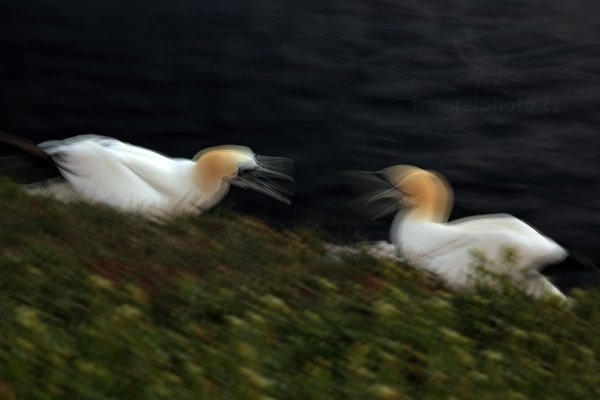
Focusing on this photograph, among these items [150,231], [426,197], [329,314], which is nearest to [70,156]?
[150,231]

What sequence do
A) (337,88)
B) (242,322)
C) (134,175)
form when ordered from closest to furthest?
(242,322)
(134,175)
(337,88)

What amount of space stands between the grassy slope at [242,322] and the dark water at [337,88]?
2.54 m

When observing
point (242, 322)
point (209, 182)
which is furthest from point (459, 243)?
point (242, 322)

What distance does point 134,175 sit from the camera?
7.47 metres

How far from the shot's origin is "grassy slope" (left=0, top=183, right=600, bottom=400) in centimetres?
473

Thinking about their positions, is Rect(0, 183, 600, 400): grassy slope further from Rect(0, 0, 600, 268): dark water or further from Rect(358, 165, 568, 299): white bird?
Rect(0, 0, 600, 268): dark water

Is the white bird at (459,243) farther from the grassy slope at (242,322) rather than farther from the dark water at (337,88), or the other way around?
the dark water at (337,88)

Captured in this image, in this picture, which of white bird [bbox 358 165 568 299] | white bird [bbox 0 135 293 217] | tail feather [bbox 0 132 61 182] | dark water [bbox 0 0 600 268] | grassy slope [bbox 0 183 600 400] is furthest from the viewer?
dark water [bbox 0 0 600 268]

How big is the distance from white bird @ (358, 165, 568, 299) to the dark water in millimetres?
1240

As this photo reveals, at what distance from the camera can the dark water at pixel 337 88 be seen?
30.8ft

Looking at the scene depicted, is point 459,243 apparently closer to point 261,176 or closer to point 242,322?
point 261,176

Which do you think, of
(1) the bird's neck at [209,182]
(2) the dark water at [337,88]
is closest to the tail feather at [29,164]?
(1) the bird's neck at [209,182]

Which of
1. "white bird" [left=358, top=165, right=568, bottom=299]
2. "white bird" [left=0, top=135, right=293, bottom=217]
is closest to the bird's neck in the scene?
"white bird" [left=0, top=135, right=293, bottom=217]

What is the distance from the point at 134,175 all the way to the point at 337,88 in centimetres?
267
